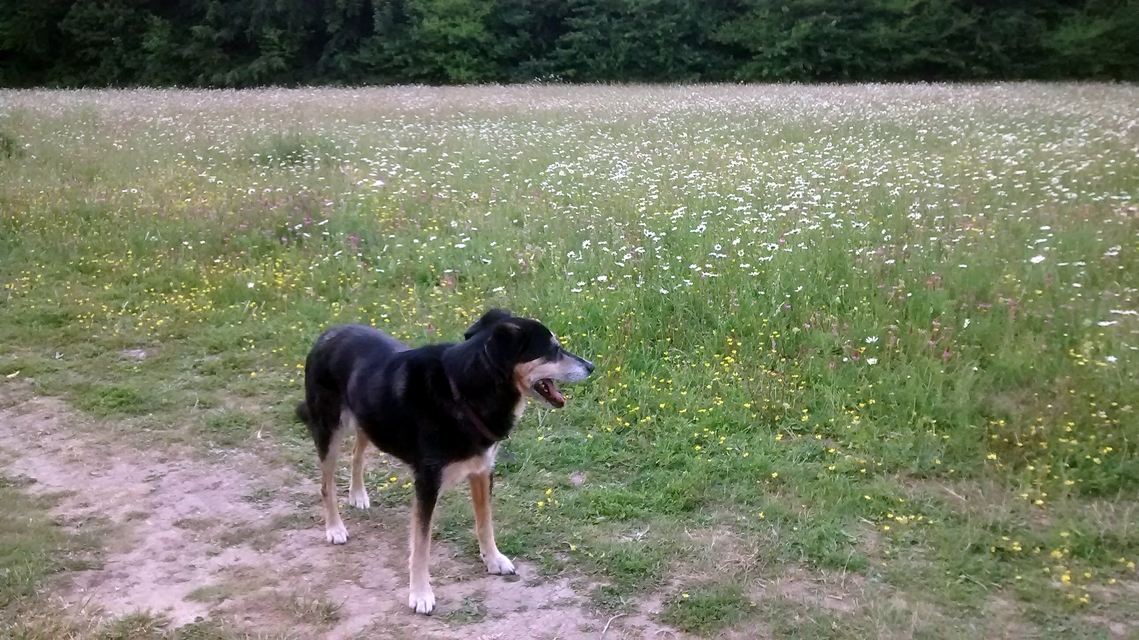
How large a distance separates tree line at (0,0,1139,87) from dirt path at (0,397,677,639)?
94.6 feet

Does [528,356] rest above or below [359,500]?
above

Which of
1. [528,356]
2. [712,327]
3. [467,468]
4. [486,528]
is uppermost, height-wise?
[528,356]

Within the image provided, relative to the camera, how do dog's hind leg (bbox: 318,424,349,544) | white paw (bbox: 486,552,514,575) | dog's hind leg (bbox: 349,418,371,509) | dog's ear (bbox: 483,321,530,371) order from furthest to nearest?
dog's hind leg (bbox: 349,418,371,509), dog's hind leg (bbox: 318,424,349,544), white paw (bbox: 486,552,514,575), dog's ear (bbox: 483,321,530,371)

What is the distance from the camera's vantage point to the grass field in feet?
12.1

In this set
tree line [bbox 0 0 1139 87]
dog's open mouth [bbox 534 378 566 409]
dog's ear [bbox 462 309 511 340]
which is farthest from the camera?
tree line [bbox 0 0 1139 87]

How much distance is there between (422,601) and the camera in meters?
3.43

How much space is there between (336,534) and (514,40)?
3278 cm

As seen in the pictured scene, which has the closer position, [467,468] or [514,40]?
[467,468]

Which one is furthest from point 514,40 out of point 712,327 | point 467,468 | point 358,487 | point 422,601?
point 422,601

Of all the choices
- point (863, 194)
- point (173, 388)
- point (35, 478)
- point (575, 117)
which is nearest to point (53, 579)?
point (35, 478)

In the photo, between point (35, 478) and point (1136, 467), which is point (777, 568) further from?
point (35, 478)

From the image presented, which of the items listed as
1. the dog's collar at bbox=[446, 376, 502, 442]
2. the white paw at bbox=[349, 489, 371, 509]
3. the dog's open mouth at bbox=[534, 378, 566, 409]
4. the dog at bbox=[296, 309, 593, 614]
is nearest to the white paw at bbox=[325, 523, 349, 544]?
the white paw at bbox=[349, 489, 371, 509]

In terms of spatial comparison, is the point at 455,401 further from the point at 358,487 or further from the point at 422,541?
→ the point at 358,487

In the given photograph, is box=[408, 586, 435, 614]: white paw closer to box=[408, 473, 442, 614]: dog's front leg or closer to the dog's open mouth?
box=[408, 473, 442, 614]: dog's front leg
